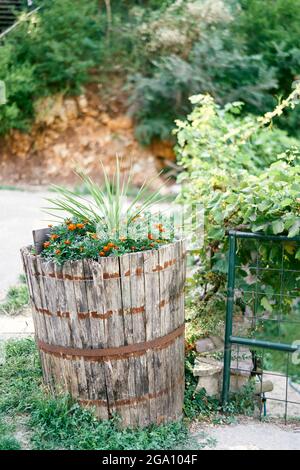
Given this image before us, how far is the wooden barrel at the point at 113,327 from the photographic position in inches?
115

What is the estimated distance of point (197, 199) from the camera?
4637mm

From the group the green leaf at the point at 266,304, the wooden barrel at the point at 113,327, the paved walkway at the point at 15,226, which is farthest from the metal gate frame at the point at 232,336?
the paved walkway at the point at 15,226

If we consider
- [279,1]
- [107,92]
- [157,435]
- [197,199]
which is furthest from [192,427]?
[279,1]

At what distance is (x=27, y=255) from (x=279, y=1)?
33.3ft

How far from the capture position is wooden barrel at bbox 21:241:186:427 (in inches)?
115

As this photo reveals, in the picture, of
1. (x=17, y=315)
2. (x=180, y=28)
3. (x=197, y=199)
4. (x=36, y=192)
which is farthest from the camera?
(x=180, y=28)

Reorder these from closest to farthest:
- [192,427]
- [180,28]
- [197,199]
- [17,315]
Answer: [192,427] < [197,199] < [17,315] < [180,28]

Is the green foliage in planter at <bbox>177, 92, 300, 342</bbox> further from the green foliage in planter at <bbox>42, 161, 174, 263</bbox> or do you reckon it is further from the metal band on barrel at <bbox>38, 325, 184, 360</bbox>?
the metal band on barrel at <bbox>38, 325, 184, 360</bbox>

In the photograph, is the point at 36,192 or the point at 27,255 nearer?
the point at 27,255

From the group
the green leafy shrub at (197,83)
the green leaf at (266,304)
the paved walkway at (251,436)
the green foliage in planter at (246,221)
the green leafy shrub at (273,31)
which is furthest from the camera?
the green leafy shrub at (273,31)

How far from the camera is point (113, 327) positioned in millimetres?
2979

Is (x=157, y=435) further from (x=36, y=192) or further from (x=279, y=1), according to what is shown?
(x=279, y=1)

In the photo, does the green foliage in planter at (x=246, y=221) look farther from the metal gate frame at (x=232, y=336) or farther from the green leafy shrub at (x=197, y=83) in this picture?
the green leafy shrub at (x=197, y=83)

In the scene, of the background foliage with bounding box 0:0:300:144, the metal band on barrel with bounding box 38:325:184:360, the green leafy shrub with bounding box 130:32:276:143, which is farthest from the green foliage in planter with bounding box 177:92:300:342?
the background foliage with bounding box 0:0:300:144
